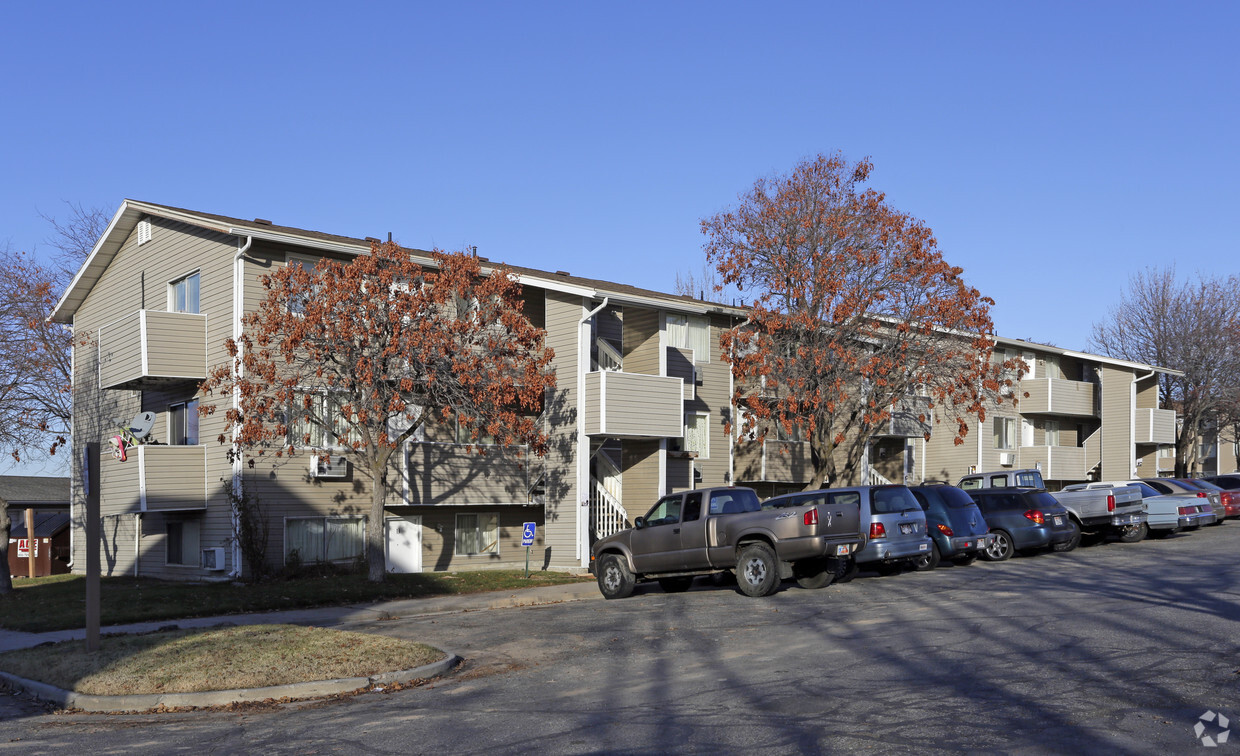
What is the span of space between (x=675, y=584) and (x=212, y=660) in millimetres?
10156

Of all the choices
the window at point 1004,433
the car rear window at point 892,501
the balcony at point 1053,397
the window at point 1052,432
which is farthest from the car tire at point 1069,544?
the window at point 1052,432

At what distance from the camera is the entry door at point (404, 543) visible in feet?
86.7

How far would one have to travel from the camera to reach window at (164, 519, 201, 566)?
1017 inches

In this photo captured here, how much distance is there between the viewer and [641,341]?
1160 inches

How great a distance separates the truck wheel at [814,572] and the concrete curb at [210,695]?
887cm

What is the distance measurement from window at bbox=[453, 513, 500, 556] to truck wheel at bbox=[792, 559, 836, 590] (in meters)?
10.8

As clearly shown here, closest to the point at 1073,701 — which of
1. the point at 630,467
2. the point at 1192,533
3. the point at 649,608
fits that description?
the point at 649,608

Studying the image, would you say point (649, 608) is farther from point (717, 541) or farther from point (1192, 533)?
point (1192, 533)

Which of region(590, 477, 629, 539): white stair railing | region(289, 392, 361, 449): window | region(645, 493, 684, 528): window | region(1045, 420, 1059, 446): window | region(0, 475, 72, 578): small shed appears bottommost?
region(0, 475, 72, 578): small shed

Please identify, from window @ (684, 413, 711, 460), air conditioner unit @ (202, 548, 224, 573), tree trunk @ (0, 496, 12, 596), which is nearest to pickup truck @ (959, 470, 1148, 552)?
window @ (684, 413, 711, 460)

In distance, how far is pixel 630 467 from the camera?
28703 mm

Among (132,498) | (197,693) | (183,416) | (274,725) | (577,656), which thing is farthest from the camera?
(183,416)

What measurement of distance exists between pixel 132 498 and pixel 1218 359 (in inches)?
1811

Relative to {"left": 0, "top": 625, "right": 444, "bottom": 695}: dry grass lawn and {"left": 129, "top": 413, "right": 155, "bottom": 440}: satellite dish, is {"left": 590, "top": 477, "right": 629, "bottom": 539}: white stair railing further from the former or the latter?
{"left": 0, "top": 625, "right": 444, "bottom": 695}: dry grass lawn
